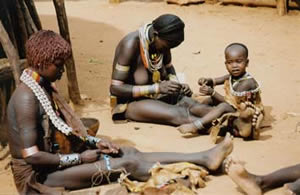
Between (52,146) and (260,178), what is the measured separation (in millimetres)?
1576

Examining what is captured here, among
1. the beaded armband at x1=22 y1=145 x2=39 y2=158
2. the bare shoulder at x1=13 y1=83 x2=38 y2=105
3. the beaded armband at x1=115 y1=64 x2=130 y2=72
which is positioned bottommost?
the beaded armband at x1=22 y1=145 x2=39 y2=158

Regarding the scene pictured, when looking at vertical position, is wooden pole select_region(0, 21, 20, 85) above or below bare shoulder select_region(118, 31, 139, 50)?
above

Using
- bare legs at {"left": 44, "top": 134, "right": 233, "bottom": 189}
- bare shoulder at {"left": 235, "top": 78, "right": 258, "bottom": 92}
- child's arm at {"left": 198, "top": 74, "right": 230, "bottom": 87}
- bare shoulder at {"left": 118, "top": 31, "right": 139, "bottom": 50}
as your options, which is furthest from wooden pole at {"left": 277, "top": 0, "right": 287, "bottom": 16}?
bare legs at {"left": 44, "top": 134, "right": 233, "bottom": 189}

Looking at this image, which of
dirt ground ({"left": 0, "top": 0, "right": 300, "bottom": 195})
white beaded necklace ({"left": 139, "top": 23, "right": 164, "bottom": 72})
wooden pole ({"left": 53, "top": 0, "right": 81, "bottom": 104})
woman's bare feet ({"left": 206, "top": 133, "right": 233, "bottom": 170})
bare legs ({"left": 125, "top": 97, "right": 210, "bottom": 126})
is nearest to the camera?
woman's bare feet ({"left": 206, "top": 133, "right": 233, "bottom": 170})

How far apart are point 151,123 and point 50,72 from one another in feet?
6.12

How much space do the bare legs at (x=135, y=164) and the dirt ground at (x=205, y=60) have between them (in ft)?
0.64

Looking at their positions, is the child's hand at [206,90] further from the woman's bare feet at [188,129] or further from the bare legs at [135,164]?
the bare legs at [135,164]

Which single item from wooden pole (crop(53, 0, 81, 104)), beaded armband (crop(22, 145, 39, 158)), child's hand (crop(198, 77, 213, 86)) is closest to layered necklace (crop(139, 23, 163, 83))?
child's hand (crop(198, 77, 213, 86))

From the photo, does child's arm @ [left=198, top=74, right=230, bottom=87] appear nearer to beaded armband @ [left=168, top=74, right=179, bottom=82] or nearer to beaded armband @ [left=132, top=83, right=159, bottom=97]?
beaded armband @ [left=168, top=74, right=179, bottom=82]

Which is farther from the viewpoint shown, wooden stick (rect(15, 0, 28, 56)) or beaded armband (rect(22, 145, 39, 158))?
wooden stick (rect(15, 0, 28, 56))

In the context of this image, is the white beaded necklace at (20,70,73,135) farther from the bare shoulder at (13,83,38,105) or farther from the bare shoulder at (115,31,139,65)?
the bare shoulder at (115,31,139,65)

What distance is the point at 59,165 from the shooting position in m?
3.77

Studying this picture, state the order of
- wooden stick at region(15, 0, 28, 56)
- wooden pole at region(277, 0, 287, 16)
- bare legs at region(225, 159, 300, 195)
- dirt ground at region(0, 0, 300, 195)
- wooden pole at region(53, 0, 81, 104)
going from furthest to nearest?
wooden pole at region(277, 0, 287, 16)
wooden pole at region(53, 0, 81, 104)
wooden stick at region(15, 0, 28, 56)
dirt ground at region(0, 0, 300, 195)
bare legs at region(225, 159, 300, 195)

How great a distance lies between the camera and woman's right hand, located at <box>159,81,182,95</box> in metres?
5.03
